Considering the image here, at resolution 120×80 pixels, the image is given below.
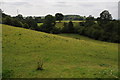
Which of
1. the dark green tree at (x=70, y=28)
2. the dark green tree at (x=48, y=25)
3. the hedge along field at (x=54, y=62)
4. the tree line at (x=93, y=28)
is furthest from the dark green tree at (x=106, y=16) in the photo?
the hedge along field at (x=54, y=62)

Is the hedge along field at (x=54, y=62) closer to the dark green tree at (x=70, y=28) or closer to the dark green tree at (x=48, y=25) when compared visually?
the dark green tree at (x=48, y=25)

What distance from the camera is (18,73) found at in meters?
10.8

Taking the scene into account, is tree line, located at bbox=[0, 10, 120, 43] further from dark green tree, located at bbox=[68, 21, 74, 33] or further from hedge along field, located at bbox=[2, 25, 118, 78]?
hedge along field, located at bbox=[2, 25, 118, 78]

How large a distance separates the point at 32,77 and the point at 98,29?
6664cm

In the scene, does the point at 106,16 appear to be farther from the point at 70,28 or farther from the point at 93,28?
the point at 70,28

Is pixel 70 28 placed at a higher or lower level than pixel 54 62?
higher

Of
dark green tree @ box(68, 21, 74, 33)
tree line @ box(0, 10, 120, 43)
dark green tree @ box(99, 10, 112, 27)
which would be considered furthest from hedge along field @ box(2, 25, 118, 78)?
dark green tree @ box(68, 21, 74, 33)

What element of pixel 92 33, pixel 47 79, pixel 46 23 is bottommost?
pixel 47 79

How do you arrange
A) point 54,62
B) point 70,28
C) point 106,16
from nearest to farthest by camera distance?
point 54,62 → point 106,16 → point 70,28

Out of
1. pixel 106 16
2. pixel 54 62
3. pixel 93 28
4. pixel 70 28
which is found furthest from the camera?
pixel 70 28

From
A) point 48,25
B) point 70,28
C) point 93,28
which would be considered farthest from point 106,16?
point 48,25

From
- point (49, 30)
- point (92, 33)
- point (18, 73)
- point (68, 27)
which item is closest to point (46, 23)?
point (49, 30)

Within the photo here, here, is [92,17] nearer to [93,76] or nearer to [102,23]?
[102,23]

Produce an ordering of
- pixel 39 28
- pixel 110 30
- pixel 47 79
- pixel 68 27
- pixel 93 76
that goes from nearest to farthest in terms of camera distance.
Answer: pixel 47 79, pixel 93 76, pixel 110 30, pixel 39 28, pixel 68 27
